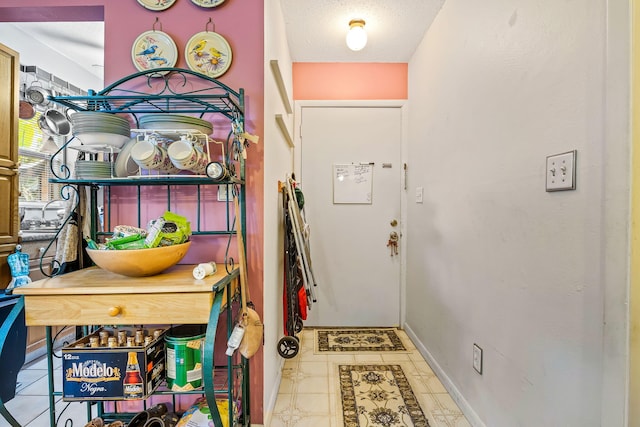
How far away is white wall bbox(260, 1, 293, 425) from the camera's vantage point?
146 cm

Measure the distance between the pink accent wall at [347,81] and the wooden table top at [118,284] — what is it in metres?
2.06

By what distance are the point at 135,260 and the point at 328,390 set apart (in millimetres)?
1359

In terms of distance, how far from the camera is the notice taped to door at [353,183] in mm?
2684

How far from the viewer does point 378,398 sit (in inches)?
67.0

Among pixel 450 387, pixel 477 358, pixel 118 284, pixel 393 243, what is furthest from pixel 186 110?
pixel 450 387

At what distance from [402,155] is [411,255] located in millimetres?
904

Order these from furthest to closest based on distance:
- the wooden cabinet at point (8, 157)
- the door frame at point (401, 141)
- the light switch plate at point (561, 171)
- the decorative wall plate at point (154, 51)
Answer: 1. the door frame at point (401, 141)
2. the wooden cabinet at point (8, 157)
3. the decorative wall plate at point (154, 51)
4. the light switch plate at point (561, 171)

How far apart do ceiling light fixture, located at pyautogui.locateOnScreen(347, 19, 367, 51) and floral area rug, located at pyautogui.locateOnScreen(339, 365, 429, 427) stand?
2.28 metres

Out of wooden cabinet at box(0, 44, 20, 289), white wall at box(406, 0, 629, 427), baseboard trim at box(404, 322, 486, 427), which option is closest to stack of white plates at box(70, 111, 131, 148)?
wooden cabinet at box(0, 44, 20, 289)

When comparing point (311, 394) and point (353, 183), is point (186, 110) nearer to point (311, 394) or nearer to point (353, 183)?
point (353, 183)

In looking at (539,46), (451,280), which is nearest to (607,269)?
(539,46)

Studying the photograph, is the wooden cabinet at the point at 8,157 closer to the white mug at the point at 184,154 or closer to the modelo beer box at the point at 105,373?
the modelo beer box at the point at 105,373

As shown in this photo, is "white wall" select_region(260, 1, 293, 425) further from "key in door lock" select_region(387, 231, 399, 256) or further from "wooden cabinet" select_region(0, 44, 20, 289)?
"wooden cabinet" select_region(0, 44, 20, 289)

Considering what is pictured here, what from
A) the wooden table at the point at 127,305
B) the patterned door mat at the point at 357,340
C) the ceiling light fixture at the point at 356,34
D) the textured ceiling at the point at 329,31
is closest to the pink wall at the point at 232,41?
the wooden table at the point at 127,305
